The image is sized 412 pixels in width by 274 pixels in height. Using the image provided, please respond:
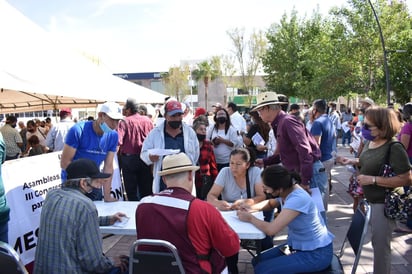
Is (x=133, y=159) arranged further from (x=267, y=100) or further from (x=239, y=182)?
(x=267, y=100)

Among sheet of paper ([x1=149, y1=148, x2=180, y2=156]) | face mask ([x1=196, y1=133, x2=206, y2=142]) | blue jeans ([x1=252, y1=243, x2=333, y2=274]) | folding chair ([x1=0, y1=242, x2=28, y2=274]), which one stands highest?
face mask ([x1=196, y1=133, x2=206, y2=142])

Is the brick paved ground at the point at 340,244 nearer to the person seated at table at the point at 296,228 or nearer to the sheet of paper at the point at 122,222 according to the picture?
the person seated at table at the point at 296,228

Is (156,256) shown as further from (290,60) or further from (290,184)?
(290,60)

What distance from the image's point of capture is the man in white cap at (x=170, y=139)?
394 centimetres

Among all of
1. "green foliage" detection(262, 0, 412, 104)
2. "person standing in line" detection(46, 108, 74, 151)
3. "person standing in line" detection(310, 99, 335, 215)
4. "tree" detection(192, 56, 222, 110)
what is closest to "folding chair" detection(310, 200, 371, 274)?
"person standing in line" detection(310, 99, 335, 215)

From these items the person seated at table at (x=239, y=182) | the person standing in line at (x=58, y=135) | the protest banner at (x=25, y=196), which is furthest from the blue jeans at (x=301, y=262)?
the person standing in line at (x=58, y=135)

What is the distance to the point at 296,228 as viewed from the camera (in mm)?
2625

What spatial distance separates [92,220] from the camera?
2176 millimetres

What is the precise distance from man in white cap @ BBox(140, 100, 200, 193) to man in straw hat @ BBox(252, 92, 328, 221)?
0.82 m

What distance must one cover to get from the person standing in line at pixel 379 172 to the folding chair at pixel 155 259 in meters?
1.77

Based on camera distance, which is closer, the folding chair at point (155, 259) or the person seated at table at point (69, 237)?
the folding chair at point (155, 259)

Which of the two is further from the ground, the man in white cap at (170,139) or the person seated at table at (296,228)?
the man in white cap at (170,139)

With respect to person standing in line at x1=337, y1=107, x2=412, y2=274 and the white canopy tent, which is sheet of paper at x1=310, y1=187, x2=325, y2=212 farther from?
the white canopy tent

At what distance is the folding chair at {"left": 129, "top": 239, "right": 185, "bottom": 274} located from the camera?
1.97 metres
